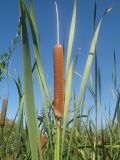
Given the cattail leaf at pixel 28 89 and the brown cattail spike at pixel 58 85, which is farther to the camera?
the brown cattail spike at pixel 58 85

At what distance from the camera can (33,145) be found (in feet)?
3.10

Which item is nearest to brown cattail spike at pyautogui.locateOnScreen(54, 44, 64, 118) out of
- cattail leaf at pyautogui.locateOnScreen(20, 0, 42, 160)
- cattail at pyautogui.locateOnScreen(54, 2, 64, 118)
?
cattail at pyautogui.locateOnScreen(54, 2, 64, 118)

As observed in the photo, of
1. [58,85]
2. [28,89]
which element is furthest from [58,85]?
[28,89]

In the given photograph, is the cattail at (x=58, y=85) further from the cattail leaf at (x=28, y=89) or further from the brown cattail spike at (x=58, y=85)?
the cattail leaf at (x=28, y=89)

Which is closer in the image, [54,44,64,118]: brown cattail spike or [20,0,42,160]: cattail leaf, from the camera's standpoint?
[20,0,42,160]: cattail leaf

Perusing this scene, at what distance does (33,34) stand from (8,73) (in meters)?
1.21

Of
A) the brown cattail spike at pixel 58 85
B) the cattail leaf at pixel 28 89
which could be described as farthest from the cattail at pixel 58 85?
the cattail leaf at pixel 28 89

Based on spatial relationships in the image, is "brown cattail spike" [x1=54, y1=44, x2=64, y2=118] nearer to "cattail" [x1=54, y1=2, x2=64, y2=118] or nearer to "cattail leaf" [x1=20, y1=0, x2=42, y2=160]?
"cattail" [x1=54, y1=2, x2=64, y2=118]

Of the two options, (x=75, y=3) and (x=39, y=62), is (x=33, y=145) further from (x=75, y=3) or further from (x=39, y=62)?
(x=75, y=3)

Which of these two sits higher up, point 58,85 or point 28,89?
point 58,85

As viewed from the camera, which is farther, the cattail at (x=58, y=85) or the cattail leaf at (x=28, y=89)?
the cattail at (x=58, y=85)

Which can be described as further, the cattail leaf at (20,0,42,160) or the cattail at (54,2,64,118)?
the cattail at (54,2,64,118)

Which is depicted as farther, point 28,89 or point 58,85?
point 58,85

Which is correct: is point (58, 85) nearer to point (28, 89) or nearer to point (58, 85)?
point (58, 85)
